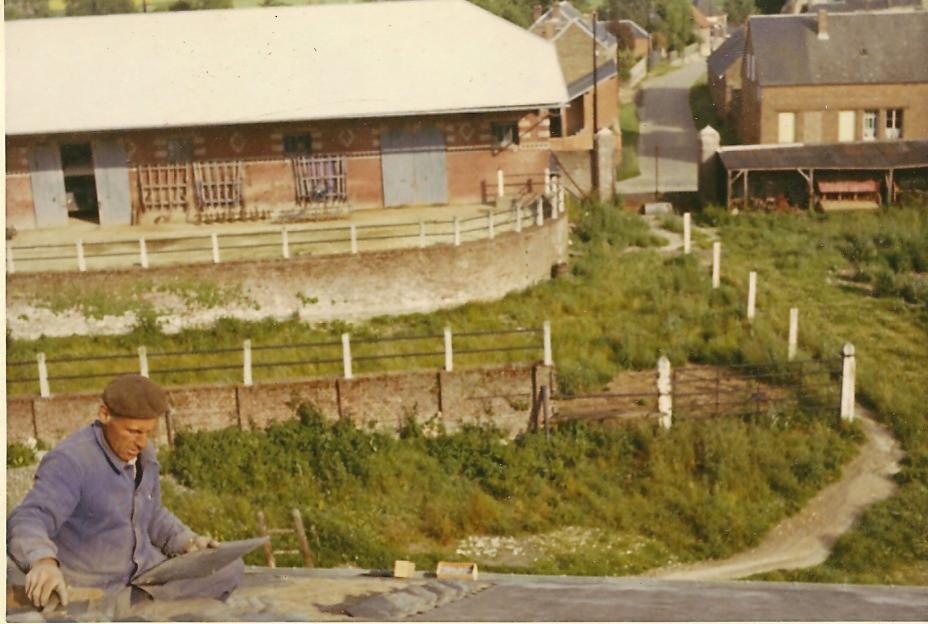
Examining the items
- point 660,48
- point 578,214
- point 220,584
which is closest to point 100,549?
point 220,584

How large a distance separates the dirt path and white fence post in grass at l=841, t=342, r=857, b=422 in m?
0.42

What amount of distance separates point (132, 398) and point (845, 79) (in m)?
37.8

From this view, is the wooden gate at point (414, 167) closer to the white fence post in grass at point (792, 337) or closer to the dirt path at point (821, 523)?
the white fence post in grass at point (792, 337)

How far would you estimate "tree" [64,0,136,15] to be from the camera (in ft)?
138

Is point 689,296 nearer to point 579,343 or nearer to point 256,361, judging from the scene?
point 579,343

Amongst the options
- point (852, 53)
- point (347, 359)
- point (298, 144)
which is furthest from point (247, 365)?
point (852, 53)

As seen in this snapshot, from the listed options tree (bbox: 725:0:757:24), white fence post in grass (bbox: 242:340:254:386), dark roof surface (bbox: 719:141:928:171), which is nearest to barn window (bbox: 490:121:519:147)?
dark roof surface (bbox: 719:141:928:171)

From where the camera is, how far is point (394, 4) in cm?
3238

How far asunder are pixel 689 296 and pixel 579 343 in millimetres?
4077

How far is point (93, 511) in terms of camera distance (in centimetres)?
666

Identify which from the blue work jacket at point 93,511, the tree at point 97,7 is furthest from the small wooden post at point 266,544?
the tree at point 97,7

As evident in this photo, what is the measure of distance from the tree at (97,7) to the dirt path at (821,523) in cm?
3325

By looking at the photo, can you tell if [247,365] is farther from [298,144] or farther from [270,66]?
[270,66]

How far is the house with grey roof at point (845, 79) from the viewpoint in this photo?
39.7 meters
